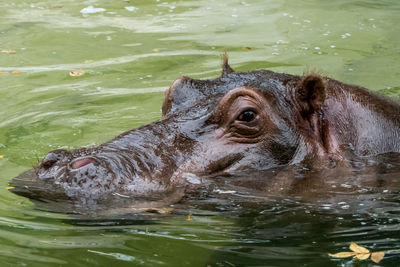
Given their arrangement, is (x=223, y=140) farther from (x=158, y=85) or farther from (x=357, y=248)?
(x=158, y=85)

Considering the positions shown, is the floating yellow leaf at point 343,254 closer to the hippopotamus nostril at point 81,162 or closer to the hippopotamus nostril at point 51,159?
the hippopotamus nostril at point 81,162

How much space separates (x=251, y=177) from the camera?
18.4ft

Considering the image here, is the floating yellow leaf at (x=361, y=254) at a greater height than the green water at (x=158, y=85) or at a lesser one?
lesser

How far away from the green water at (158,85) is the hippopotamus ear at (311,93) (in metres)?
0.56

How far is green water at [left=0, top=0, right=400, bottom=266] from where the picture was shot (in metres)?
4.82

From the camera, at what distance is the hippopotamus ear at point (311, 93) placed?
567cm

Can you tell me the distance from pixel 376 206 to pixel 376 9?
386 inches

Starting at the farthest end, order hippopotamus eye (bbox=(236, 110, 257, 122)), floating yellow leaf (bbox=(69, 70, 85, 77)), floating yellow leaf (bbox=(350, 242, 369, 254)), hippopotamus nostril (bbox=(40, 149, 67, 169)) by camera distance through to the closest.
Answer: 1. floating yellow leaf (bbox=(69, 70, 85, 77))
2. hippopotamus eye (bbox=(236, 110, 257, 122))
3. hippopotamus nostril (bbox=(40, 149, 67, 169))
4. floating yellow leaf (bbox=(350, 242, 369, 254))

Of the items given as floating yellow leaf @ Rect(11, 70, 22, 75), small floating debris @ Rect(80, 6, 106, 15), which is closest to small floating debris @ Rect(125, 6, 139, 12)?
small floating debris @ Rect(80, 6, 106, 15)

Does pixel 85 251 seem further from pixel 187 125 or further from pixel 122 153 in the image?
pixel 187 125

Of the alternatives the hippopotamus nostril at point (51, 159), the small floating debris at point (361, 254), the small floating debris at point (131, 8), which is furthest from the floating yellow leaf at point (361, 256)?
the small floating debris at point (131, 8)

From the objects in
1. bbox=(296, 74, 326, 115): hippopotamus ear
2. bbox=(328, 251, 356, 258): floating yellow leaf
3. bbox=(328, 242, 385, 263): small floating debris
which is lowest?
bbox=(328, 251, 356, 258): floating yellow leaf

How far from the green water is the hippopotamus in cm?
25

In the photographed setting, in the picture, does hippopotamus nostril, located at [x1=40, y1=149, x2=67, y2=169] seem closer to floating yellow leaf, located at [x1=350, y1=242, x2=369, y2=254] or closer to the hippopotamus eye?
the hippopotamus eye
